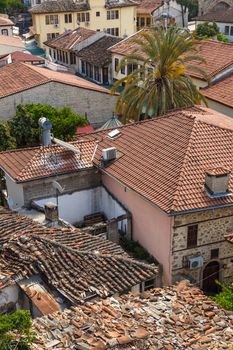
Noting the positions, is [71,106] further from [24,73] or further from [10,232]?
[10,232]

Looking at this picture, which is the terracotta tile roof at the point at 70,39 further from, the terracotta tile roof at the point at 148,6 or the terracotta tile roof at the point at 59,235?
the terracotta tile roof at the point at 59,235

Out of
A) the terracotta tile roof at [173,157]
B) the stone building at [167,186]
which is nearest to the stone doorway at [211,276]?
the stone building at [167,186]

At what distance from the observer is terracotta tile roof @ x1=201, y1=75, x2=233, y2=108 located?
3503 cm

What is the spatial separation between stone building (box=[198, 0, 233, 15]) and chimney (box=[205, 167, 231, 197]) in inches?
2642

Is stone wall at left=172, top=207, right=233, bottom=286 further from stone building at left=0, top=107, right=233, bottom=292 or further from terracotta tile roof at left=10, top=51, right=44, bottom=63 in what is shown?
terracotta tile roof at left=10, top=51, right=44, bottom=63

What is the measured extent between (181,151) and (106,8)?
1890 inches

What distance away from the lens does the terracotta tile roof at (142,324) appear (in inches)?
491

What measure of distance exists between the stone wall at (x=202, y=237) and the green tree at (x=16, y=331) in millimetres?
9483

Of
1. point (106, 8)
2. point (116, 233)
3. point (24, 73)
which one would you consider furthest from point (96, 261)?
point (106, 8)

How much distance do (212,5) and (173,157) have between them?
69705 millimetres

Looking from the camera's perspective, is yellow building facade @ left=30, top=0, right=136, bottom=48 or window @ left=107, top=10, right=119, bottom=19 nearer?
yellow building facade @ left=30, top=0, right=136, bottom=48

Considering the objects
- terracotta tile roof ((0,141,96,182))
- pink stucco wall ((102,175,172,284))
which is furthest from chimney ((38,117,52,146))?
pink stucco wall ((102,175,172,284))

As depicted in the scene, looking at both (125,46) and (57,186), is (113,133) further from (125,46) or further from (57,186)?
(125,46)

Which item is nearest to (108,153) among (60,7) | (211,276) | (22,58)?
(211,276)
